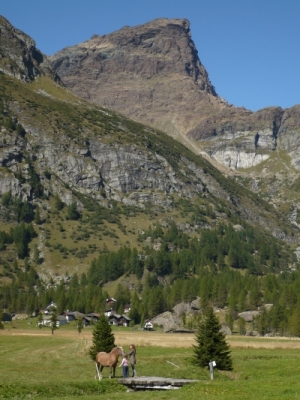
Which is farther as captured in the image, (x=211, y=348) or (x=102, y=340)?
(x=102, y=340)

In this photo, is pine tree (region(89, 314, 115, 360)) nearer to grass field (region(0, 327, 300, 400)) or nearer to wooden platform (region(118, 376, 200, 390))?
grass field (region(0, 327, 300, 400))

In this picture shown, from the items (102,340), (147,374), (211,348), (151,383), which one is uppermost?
(102,340)

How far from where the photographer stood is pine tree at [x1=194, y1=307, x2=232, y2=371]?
5300 cm

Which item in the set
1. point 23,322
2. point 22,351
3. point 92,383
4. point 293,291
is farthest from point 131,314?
point 92,383

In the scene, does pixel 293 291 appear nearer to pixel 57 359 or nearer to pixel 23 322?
pixel 23 322

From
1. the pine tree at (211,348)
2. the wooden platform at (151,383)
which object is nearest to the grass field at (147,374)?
the wooden platform at (151,383)

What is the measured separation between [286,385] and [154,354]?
30356 millimetres

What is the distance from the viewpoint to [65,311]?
192625 mm

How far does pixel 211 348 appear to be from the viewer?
54.2 meters

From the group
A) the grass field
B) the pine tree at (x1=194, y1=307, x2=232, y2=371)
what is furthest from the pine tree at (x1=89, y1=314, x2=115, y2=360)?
the pine tree at (x1=194, y1=307, x2=232, y2=371)

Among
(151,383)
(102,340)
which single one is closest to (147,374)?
(151,383)

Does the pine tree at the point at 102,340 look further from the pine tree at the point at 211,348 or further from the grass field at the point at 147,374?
the pine tree at the point at 211,348

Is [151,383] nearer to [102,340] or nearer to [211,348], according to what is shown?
[211,348]

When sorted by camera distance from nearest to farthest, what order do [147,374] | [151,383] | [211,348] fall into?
1. [151,383]
2. [147,374]
3. [211,348]
